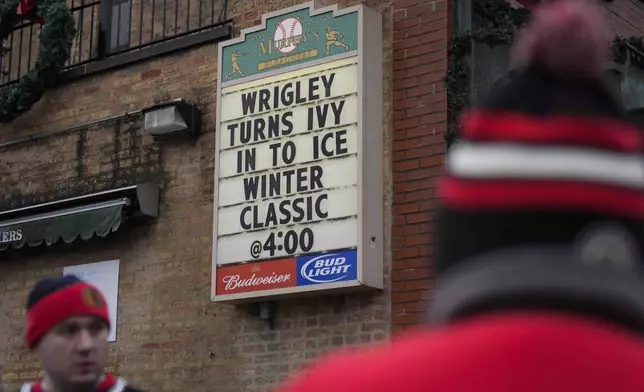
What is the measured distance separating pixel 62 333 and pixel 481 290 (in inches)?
109

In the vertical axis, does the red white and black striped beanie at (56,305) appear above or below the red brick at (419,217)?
below

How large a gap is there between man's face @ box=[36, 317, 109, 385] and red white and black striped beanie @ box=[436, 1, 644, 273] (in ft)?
8.48

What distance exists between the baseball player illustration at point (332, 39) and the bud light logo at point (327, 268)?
1601 millimetres

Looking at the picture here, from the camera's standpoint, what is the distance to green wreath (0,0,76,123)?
10.5 meters

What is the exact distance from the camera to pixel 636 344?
47.0 inches

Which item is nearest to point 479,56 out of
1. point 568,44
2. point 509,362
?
point 568,44

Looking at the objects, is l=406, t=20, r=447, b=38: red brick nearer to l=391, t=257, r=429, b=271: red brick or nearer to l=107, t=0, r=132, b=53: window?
l=391, t=257, r=429, b=271: red brick

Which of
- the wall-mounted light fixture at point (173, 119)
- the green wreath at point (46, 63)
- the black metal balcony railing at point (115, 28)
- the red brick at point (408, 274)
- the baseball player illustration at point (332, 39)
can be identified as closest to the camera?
the red brick at point (408, 274)

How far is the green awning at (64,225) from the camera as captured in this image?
9.59 m

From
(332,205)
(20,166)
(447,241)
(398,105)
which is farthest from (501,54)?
(447,241)

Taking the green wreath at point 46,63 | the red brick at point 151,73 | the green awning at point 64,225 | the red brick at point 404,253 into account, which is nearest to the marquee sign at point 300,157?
the red brick at point 404,253

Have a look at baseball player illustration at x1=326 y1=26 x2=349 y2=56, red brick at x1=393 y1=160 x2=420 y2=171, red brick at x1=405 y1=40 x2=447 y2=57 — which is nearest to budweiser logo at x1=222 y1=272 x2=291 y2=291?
red brick at x1=393 y1=160 x2=420 y2=171

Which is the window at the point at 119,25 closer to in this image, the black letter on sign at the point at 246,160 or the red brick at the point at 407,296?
the black letter on sign at the point at 246,160

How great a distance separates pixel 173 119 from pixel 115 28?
1963 millimetres
